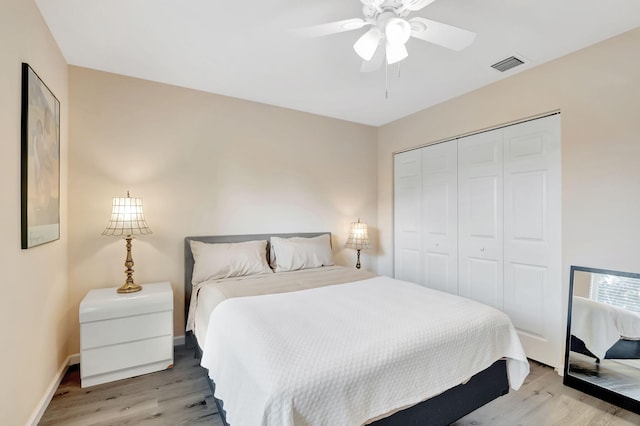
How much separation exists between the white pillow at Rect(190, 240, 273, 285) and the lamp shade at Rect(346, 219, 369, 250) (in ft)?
4.12

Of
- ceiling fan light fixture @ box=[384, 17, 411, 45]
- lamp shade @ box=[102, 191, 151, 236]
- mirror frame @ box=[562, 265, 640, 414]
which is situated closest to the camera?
ceiling fan light fixture @ box=[384, 17, 411, 45]

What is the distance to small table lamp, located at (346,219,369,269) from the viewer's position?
12.3 feet

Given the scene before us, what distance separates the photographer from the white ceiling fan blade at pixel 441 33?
1604mm

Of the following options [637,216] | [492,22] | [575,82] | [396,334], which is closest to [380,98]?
[492,22]

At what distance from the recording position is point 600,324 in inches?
85.1

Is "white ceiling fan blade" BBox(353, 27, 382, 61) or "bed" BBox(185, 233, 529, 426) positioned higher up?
"white ceiling fan blade" BBox(353, 27, 382, 61)

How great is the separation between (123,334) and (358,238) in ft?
8.48

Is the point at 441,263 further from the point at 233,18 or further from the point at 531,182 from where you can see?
the point at 233,18

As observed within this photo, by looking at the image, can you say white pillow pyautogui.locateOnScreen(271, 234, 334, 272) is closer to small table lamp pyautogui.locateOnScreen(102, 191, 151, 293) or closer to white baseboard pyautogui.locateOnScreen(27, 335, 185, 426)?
small table lamp pyautogui.locateOnScreen(102, 191, 151, 293)

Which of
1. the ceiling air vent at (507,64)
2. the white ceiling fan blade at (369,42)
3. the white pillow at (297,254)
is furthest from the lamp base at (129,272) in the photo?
the ceiling air vent at (507,64)

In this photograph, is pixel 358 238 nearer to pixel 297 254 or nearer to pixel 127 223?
pixel 297 254

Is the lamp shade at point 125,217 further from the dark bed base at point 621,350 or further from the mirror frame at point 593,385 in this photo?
the dark bed base at point 621,350

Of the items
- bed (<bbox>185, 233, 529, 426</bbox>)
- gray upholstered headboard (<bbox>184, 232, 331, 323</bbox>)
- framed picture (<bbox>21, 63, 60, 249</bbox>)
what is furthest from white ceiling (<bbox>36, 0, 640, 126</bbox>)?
bed (<bbox>185, 233, 529, 426</bbox>)

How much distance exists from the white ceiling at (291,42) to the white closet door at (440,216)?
0.73m
